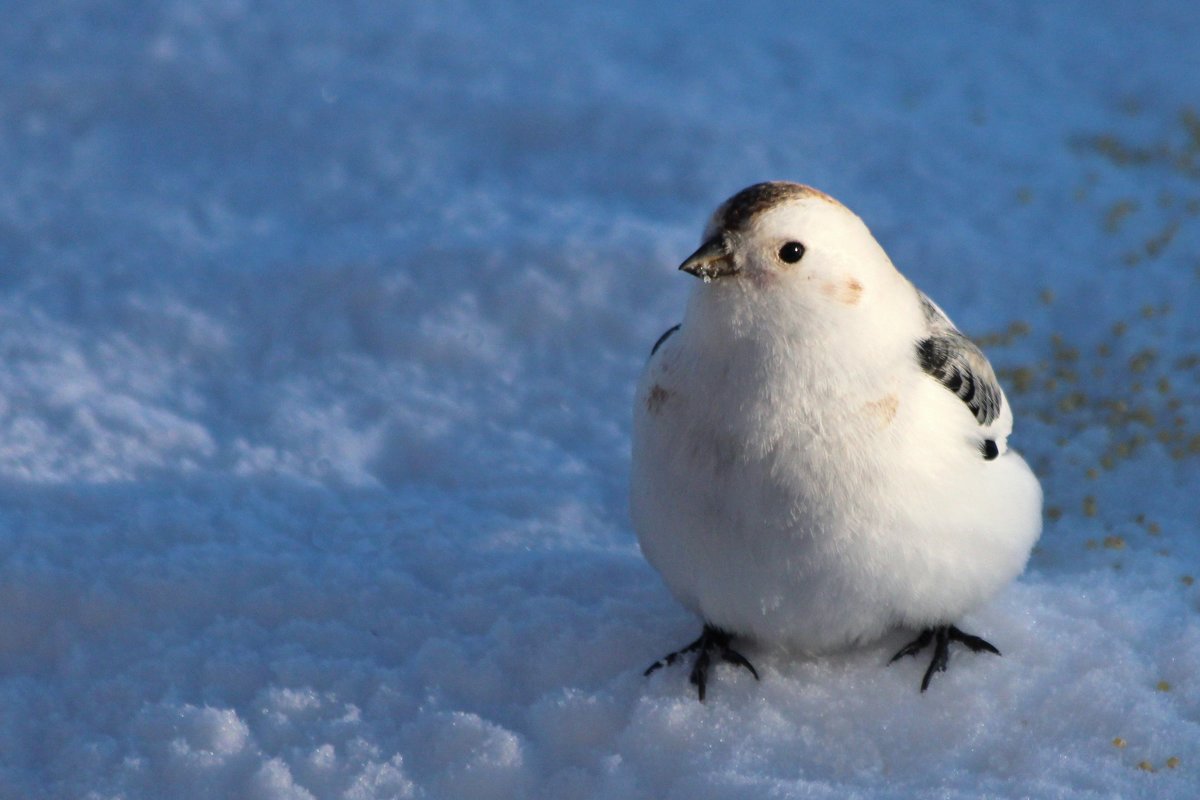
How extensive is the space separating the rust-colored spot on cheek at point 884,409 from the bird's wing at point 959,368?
0.14 metres

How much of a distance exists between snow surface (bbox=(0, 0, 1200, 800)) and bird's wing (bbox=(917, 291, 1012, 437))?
21.6 inches

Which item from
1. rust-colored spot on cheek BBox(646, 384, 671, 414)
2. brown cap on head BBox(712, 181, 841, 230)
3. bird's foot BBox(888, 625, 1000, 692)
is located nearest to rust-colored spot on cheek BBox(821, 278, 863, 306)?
brown cap on head BBox(712, 181, 841, 230)

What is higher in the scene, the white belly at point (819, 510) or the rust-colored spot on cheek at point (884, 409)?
the rust-colored spot on cheek at point (884, 409)

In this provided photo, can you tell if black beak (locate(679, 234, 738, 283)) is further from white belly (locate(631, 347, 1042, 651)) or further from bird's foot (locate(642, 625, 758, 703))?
bird's foot (locate(642, 625, 758, 703))

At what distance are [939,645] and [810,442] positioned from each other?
0.64m

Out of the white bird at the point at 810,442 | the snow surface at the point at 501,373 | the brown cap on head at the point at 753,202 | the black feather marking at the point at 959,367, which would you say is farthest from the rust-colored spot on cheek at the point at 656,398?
the snow surface at the point at 501,373

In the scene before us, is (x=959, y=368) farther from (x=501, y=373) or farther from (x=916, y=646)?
(x=501, y=373)

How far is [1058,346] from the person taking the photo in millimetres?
4441

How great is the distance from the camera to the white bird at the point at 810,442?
8.08 feet

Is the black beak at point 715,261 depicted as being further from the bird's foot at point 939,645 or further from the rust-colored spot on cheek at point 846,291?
the bird's foot at point 939,645

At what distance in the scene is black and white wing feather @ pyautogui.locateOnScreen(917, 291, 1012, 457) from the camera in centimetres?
268

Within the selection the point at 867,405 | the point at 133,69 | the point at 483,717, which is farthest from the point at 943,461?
the point at 133,69

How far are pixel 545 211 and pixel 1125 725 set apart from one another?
295cm

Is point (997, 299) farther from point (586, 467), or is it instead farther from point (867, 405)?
point (867, 405)
